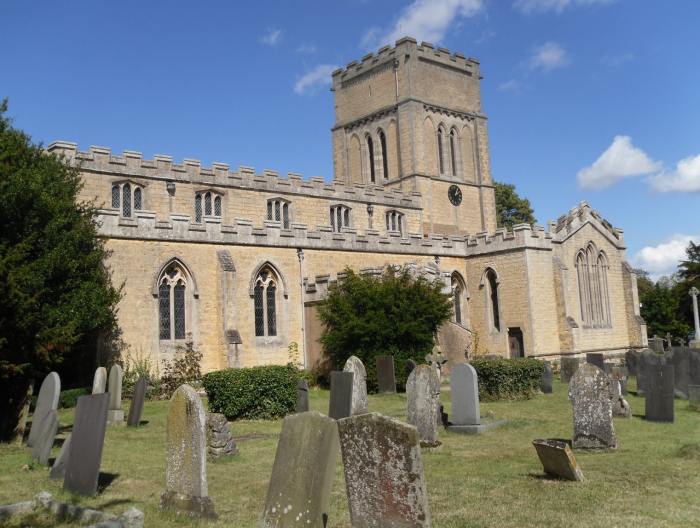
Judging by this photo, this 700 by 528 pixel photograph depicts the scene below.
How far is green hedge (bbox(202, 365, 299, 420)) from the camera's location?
14578 millimetres

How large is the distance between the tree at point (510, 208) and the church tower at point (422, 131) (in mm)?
10493

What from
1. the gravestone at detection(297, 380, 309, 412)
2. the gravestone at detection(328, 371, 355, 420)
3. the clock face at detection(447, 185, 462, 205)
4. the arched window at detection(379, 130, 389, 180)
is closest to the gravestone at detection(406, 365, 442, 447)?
the gravestone at detection(328, 371, 355, 420)

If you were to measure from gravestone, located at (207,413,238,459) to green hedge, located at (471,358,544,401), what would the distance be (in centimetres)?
799

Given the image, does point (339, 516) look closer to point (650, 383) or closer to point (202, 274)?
point (650, 383)

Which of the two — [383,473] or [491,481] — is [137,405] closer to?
[491,481]

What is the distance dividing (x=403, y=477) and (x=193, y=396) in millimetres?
2670

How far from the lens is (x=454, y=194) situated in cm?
3688

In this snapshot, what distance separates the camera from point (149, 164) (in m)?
24.9

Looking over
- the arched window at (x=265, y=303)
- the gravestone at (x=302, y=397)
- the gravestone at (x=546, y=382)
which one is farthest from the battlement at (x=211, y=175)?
the gravestone at (x=546, y=382)

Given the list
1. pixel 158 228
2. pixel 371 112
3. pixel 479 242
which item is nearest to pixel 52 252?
pixel 158 228

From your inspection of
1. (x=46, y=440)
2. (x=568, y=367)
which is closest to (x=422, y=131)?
(x=568, y=367)

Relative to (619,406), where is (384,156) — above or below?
above

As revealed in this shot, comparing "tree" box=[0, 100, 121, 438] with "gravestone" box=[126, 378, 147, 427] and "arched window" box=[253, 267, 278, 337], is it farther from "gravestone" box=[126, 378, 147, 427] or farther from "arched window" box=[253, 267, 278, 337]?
"arched window" box=[253, 267, 278, 337]

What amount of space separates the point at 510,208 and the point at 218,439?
41.9 metres
